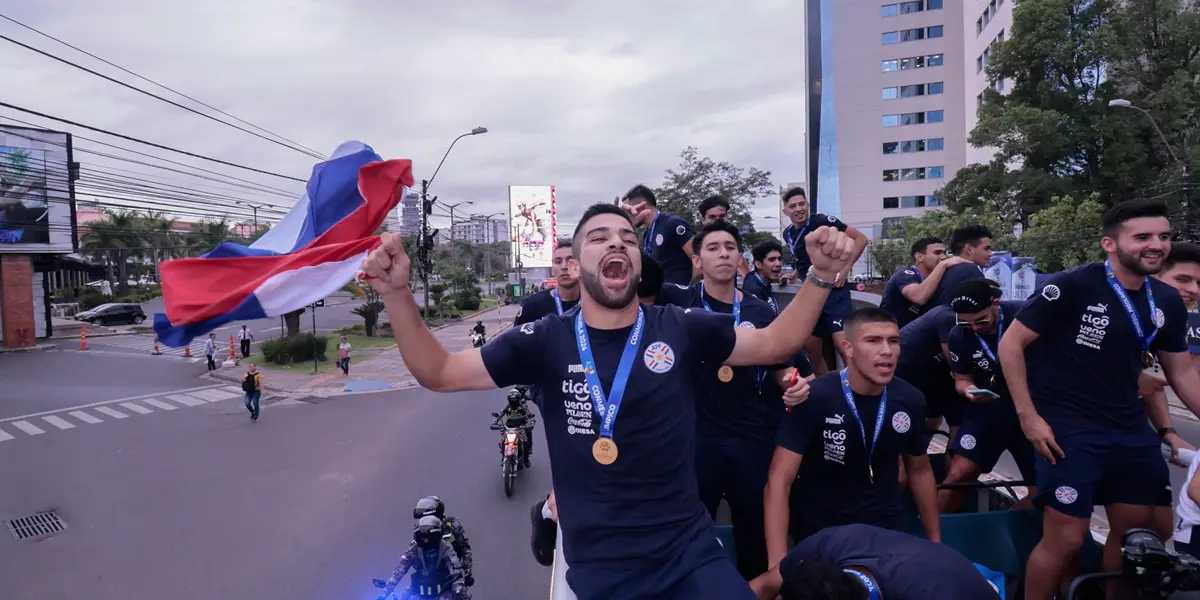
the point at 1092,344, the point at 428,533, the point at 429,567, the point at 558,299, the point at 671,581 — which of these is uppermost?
the point at 558,299

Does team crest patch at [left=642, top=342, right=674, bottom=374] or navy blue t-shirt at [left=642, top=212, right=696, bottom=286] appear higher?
navy blue t-shirt at [left=642, top=212, right=696, bottom=286]

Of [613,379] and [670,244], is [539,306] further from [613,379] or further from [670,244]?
[613,379]

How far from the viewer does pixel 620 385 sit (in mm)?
2318

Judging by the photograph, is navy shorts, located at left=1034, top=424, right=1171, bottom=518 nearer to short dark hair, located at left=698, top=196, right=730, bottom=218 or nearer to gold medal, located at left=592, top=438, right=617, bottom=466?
gold medal, located at left=592, top=438, right=617, bottom=466

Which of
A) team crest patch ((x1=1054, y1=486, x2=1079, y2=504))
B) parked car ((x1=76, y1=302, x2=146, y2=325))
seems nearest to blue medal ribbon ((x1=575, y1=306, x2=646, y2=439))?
team crest patch ((x1=1054, y1=486, x2=1079, y2=504))

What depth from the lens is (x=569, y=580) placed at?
7.57ft

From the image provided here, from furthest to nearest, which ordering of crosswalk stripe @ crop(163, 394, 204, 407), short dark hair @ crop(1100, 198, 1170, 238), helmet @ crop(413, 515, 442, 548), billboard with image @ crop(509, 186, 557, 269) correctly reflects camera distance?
billboard with image @ crop(509, 186, 557, 269) → crosswalk stripe @ crop(163, 394, 204, 407) → helmet @ crop(413, 515, 442, 548) → short dark hair @ crop(1100, 198, 1170, 238)

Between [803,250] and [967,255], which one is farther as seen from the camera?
[803,250]

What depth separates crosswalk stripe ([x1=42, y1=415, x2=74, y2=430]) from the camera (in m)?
15.1

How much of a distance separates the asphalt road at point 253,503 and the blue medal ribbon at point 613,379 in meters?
4.25

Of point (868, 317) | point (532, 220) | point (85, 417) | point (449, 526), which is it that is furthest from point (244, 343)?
point (532, 220)

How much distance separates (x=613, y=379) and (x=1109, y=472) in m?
2.72

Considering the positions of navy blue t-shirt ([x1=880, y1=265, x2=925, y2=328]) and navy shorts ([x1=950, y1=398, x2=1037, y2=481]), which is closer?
navy shorts ([x1=950, y1=398, x2=1037, y2=481])

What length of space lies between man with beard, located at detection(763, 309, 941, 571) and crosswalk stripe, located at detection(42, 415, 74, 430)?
57.0 ft
